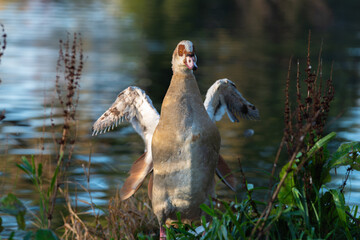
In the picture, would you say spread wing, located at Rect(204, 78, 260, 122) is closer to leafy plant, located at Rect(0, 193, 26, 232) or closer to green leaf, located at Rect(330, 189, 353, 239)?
green leaf, located at Rect(330, 189, 353, 239)

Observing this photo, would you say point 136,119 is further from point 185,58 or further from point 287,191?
point 287,191

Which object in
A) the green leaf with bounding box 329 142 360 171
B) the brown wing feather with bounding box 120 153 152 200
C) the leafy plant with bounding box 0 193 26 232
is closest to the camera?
the leafy plant with bounding box 0 193 26 232

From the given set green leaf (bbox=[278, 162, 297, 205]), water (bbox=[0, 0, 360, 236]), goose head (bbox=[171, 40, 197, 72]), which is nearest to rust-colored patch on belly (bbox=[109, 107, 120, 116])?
water (bbox=[0, 0, 360, 236])

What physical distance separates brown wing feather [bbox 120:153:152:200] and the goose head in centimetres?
110

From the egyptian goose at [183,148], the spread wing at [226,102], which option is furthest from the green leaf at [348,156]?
the spread wing at [226,102]

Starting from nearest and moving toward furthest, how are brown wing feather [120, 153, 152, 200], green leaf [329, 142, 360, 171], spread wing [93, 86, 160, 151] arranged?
green leaf [329, 142, 360, 171] → brown wing feather [120, 153, 152, 200] → spread wing [93, 86, 160, 151]

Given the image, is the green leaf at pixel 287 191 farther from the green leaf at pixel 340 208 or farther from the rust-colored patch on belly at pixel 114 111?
the rust-colored patch on belly at pixel 114 111

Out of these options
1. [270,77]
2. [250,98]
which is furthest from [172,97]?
[270,77]

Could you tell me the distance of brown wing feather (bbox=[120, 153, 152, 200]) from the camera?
19.0ft

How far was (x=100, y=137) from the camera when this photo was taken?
10758mm

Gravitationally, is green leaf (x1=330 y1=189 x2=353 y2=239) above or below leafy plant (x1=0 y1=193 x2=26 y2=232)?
below

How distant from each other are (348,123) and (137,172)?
264 inches

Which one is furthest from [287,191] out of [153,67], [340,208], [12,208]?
[153,67]

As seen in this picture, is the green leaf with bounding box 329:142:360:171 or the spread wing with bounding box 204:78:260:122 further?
the spread wing with bounding box 204:78:260:122
